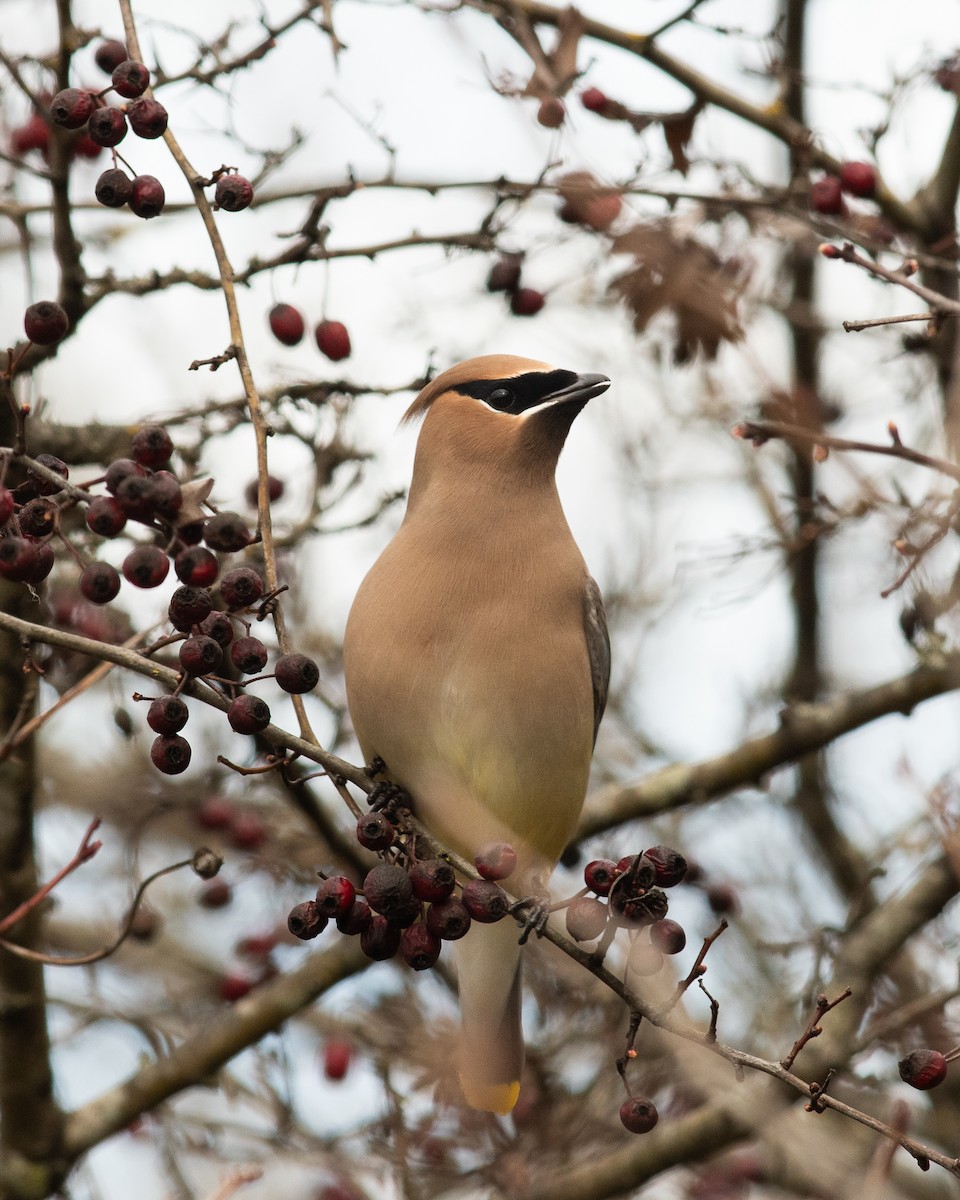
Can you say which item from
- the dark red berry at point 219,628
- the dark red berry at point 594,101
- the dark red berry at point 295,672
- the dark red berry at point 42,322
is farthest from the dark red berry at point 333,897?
the dark red berry at point 594,101

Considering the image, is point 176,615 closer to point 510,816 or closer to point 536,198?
point 510,816

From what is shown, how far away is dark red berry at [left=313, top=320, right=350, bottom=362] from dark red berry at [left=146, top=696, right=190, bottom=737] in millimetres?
1839

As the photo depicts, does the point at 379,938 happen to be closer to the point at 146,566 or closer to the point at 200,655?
the point at 200,655

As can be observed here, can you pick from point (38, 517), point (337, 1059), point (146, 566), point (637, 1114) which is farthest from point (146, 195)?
point (337, 1059)

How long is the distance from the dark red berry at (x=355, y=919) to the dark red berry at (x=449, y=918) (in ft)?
0.37

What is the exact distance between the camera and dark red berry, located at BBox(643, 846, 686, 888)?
248 cm

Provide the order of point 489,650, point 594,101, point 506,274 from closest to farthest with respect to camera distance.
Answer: point 489,650
point 594,101
point 506,274

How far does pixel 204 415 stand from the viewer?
3.99 metres

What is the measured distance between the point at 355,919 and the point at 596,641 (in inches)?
68.7

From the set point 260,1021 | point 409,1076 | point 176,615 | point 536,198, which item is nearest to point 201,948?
point 409,1076

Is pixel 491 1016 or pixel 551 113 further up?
pixel 551 113

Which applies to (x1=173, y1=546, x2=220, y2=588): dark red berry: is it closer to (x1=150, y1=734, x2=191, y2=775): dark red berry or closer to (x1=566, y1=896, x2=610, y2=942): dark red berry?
(x1=150, y1=734, x2=191, y2=775): dark red berry

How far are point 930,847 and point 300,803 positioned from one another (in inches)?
77.9

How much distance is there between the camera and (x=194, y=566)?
7.70ft
